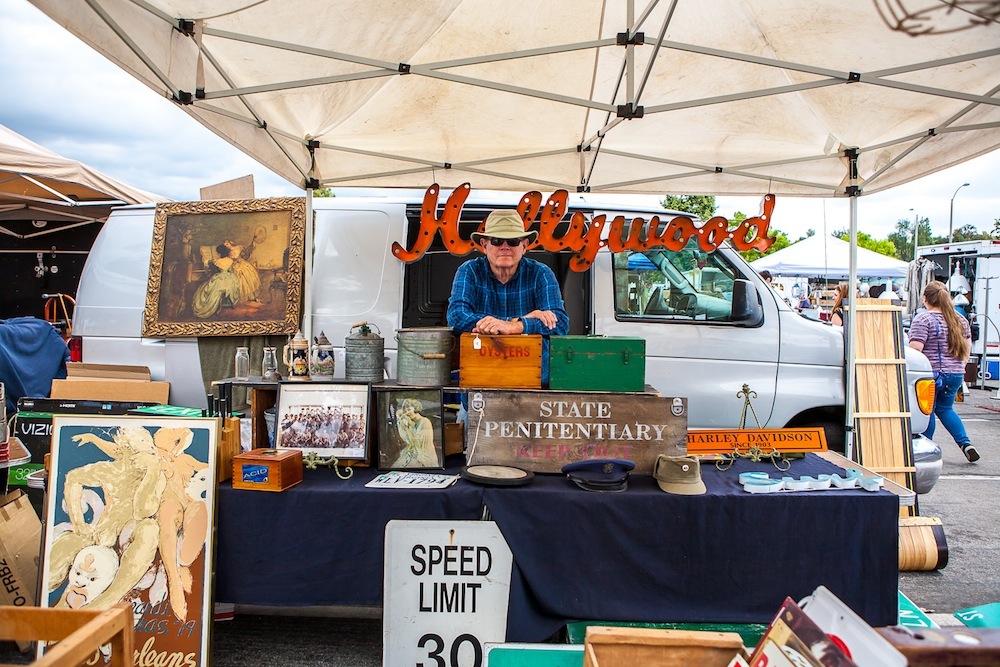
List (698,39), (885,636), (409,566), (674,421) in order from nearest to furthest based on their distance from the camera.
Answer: (885,636) → (409,566) → (674,421) → (698,39)

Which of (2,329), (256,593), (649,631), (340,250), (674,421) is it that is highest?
(340,250)

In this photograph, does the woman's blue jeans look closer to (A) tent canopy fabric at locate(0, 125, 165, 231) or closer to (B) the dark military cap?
(B) the dark military cap

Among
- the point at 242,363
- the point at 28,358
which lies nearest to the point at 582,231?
the point at 242,363

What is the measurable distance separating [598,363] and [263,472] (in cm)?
151

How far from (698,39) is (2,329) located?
5.71 m

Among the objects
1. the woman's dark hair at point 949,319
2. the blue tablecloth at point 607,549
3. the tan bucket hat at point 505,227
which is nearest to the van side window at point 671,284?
the tan bucket hat at point 505,227

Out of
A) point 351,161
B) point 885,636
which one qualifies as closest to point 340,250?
point 351,161

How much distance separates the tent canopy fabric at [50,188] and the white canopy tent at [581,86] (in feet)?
11.4

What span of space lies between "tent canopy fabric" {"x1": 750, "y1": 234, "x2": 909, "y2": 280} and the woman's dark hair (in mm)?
9542

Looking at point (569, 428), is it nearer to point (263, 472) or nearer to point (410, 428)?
point (410, 428)

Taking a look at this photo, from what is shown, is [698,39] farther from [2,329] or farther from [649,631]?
[2,329]

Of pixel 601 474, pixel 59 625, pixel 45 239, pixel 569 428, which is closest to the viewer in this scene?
pixel 59 625

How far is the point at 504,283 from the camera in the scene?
3.54 meters

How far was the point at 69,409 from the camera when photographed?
399cm
